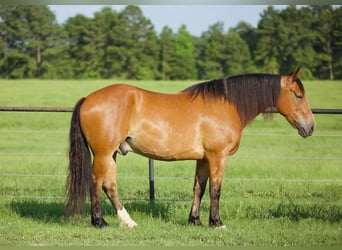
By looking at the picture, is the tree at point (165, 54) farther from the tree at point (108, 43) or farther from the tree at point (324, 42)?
the tree at point (324, 42)

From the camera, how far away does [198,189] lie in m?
5.45

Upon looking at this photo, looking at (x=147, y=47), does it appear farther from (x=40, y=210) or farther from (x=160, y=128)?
(x=160, y=128)

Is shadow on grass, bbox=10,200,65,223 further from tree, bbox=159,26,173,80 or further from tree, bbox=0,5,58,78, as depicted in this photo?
tree, bbox=159,26,173,80

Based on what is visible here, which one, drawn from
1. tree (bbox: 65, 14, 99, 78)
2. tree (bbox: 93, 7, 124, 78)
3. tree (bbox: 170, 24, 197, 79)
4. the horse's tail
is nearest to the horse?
the horse's tail

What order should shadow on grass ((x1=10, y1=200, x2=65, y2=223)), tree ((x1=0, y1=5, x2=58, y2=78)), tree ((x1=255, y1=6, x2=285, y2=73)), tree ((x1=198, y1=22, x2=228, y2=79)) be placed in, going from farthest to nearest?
tree ((x1=198, y1=22, x2=228, y2=79)) → tree ((x1=255, y1=6, x2=285, y2=73)) → tree ((x1=0, y1=5, x2=58, y2=78)) → shadow on grass ((x1=10, y1=200, x2=65, y2=223))

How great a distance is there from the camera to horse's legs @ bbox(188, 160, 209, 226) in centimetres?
540

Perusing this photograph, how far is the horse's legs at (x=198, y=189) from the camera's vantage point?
5.40 metres

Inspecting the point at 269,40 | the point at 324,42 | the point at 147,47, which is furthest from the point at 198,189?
the point at 147,47

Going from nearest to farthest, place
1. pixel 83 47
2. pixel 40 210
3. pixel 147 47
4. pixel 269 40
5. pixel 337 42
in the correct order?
pixel 40 210
pixel 337 42
pixel 83 47
pixel 269 40
pixel 147 47

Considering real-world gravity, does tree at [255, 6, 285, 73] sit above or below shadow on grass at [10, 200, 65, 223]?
above

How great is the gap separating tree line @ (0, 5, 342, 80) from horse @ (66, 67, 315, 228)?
24904mm

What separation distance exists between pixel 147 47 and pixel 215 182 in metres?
32.4

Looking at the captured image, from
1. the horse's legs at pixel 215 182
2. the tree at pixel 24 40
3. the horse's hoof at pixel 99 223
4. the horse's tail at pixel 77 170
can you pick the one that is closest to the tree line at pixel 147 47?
the tree at pixel 24 40

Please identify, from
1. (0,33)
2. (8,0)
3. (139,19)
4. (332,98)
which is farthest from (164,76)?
(8,0)
